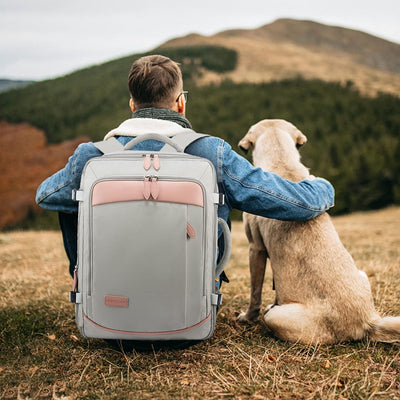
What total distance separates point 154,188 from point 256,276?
1554mm

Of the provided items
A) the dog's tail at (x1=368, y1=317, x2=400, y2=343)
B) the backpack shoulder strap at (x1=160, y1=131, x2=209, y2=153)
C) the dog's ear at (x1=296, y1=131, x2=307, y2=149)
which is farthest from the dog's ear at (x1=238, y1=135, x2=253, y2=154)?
the dog's tail at (x1=368, y1=317, x2=400, y2=343)

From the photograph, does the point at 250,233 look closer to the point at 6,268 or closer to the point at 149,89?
the point at 149,89

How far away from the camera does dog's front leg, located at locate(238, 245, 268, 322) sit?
3410 mm

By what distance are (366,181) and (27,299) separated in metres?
23.3

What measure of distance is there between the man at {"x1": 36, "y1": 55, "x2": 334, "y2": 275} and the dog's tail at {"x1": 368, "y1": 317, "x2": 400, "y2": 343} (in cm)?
90

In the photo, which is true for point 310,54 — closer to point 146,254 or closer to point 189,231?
point 189,231

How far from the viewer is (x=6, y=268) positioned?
710 centimetres

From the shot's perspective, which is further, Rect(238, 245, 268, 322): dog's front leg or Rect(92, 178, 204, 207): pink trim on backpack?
Rect(238, 245, 268, 322): dog's front leg

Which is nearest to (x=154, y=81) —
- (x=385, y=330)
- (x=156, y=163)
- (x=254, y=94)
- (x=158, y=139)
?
(x=158, y=139)

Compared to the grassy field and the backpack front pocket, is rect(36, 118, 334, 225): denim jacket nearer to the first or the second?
the backpack front pocket

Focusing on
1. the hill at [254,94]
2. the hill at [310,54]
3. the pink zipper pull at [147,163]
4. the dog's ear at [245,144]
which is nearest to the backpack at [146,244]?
the pink zipper pull at [147,163]

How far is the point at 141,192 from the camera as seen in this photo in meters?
2.29

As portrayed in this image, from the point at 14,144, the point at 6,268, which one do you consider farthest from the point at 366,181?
the point at 14,144

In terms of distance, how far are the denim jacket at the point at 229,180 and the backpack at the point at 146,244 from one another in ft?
0.67
